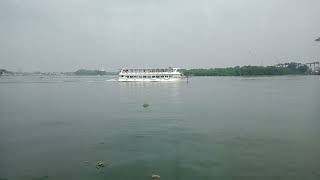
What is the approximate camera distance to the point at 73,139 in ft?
58.9

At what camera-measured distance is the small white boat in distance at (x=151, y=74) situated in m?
94.1

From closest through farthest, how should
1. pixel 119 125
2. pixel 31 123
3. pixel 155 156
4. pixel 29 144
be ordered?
pixel 155 156 < pixel 29 144 < pixel 119 125 < pixel 31 123

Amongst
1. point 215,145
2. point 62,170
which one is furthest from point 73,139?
point 215,145

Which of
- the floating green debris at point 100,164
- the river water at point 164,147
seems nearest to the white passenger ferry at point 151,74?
the river water at point 164,147

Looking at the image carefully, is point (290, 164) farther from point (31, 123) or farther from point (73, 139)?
point (31, 123)

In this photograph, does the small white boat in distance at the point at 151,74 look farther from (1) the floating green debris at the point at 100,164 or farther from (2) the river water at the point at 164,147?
(1) the floating green debris at the point at 100,164

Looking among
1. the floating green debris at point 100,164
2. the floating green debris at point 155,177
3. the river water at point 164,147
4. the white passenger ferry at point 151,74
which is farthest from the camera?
the white passenger ferry at point 151,74

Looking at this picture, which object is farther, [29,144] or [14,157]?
[29,144]

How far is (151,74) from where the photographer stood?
9488cm

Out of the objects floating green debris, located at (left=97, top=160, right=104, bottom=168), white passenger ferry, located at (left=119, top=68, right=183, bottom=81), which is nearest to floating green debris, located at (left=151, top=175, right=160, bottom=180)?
floating green debris, located at (left=97, top=160, right=104, bottom=168)

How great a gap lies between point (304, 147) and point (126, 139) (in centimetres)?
825

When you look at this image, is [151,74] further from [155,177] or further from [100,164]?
[155,177]

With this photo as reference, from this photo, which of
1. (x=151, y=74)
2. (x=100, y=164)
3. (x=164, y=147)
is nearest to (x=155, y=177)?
(x=100, y=164)

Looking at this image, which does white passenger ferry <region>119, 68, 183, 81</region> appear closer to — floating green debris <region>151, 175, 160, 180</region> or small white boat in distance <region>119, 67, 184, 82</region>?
small white boat in distance <region>119, 67, 184, 82</region>
